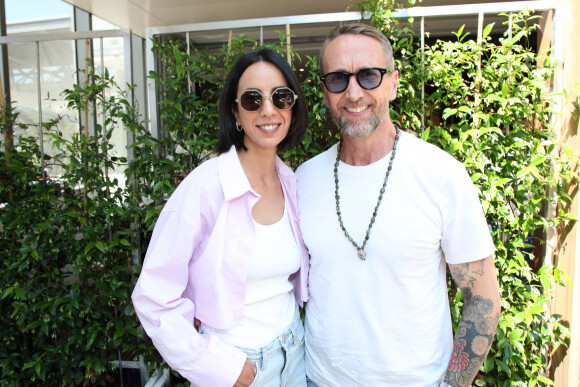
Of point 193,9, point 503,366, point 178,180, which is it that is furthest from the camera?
point 193,9

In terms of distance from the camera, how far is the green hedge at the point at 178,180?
2.01 m

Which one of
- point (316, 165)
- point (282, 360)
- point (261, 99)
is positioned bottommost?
point (282, 360)

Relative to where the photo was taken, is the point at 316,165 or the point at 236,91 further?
the point at 316,165

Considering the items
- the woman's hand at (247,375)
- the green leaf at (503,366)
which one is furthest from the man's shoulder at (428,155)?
the green leaf at (503,366)

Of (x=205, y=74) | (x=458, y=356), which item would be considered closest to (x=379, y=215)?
(x=458, y=356)

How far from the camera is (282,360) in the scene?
1.37 meters

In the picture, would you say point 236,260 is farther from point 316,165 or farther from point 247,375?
point 316,165

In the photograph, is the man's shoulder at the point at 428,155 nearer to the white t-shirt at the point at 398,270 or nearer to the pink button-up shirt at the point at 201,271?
the white t-shirt at the point at 398,270

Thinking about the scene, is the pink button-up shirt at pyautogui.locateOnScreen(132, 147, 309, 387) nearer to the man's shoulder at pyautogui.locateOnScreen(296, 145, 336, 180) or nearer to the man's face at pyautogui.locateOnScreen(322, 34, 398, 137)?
the man's shoulder at pyautogui.locateOnScreen(296, 145, 336, 180)

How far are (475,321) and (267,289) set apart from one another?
706mm

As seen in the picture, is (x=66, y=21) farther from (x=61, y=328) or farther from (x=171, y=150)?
(x=61, y=328)

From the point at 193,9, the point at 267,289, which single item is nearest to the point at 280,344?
the point at 267,289

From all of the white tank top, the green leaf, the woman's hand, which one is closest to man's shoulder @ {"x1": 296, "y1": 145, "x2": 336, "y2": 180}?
the white tank top

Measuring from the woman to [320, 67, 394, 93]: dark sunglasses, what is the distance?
16cm
